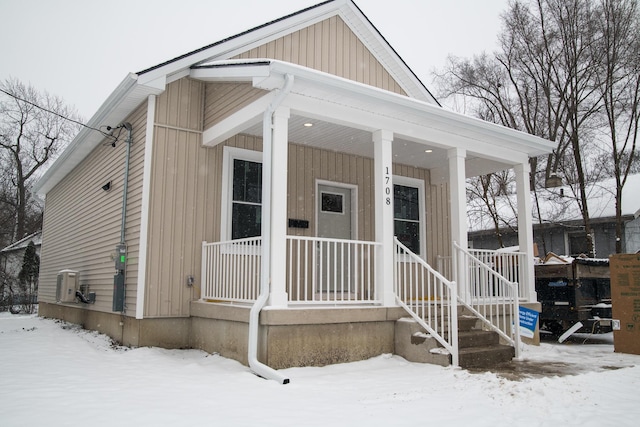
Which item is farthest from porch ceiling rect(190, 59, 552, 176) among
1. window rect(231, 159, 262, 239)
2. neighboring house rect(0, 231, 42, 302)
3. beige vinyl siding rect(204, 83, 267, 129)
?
neighboring house rect(0, 231, 42, 302)

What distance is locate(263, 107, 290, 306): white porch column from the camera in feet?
20.8

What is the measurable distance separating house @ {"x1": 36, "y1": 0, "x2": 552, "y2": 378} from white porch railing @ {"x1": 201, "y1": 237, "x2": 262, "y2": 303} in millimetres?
29

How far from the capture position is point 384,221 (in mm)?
7250

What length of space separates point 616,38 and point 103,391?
606 inches

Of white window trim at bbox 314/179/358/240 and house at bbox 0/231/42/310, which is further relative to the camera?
house at bbox 0/231/42/310

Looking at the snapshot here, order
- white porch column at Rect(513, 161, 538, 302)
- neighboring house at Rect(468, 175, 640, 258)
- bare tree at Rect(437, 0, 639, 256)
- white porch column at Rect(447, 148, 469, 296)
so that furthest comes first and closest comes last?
neighboring house at Rect(468, 175, 640, 258) → bare tree at Rect(437, 0, 639, 256) → white porch column at Rect(513, 161, 538, 302) → white porch column at Rect(447, 148, 469, 296)

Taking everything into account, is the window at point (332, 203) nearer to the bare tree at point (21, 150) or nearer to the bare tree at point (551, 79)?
the bare tree at point (551, 79)

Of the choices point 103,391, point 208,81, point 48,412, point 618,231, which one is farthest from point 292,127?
→ point 618,231

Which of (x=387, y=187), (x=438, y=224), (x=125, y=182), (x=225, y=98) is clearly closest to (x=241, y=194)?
(x=225, y=98)

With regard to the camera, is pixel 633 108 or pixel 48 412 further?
pixel 633 108

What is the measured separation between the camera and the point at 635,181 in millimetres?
18719

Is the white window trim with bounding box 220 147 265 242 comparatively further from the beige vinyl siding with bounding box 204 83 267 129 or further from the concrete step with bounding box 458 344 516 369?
the concrete step with bounding box 458 344 516 369

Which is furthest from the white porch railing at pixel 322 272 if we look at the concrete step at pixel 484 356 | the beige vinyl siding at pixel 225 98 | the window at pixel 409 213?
the beige vinyl siding at pixel 225 98

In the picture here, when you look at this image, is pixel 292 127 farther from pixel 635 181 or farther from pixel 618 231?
pixel 635 181
